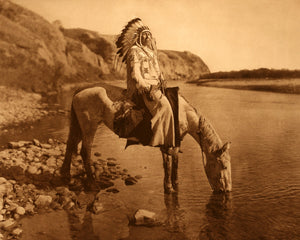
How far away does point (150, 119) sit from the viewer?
2.94 metres

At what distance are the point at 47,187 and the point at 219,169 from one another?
1.68 metres

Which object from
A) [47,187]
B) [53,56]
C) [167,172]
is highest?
[53,56]

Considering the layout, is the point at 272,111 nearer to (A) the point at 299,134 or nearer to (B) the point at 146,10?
(A) the point at 299,134

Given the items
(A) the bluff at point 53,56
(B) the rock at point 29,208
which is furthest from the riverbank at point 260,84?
(B) the rock at point 29,208

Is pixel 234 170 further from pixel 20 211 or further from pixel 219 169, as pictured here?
pixel 20 211

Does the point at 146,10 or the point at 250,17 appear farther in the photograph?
the point at 250,17

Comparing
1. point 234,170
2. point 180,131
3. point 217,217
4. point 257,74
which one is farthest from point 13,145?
point 257,74

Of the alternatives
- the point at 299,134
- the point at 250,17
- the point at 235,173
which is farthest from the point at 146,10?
the point at 299,134

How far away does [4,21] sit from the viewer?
3.99 m

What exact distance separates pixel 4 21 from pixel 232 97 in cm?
334

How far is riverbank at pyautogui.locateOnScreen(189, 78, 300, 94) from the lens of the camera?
4.21m

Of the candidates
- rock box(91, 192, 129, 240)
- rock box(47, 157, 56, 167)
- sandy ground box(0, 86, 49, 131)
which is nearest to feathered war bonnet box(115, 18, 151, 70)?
rock box(91, 192, 129, 240)

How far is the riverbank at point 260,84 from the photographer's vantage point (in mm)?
4207

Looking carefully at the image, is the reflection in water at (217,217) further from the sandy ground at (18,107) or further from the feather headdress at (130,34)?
the sandy ground at (18,107)
